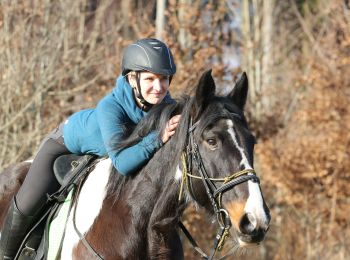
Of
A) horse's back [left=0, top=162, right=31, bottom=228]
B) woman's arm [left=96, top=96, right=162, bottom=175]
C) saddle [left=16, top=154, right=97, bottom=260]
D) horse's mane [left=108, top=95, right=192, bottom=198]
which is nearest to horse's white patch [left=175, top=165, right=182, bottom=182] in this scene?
horse's mane [left=108, top=95, right=192, bottom=198]

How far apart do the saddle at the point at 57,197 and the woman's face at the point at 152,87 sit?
65 centimetres

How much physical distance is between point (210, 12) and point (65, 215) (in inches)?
379

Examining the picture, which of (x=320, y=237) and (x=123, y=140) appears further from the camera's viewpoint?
(x=320, y=237)

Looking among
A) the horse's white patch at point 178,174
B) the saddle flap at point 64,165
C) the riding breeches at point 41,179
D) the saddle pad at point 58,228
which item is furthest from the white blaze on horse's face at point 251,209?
the riding breeches at point 41,179

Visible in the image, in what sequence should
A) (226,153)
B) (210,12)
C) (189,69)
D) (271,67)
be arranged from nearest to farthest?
1. (226,153)
2. (189,69)
3. (210,12)
4. (271,67)

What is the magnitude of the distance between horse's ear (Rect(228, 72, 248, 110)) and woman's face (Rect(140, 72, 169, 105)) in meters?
0.56

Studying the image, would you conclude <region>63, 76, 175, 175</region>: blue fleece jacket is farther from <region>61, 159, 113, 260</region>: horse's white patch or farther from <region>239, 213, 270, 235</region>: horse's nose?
<region>239, 213, 270, 235</region>: horse's nose

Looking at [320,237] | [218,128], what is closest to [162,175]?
[218,128]

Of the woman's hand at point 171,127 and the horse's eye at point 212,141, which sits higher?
the horse's eye at point 212,141

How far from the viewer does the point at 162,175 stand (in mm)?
4871

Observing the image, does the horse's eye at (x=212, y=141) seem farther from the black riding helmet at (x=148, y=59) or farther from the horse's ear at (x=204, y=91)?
the black riding helmet at (x=148, y=59)

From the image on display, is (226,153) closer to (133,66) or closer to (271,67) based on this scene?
(133,66)

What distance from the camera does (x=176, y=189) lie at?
4750mm

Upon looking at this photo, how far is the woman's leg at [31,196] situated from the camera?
5469 mm
